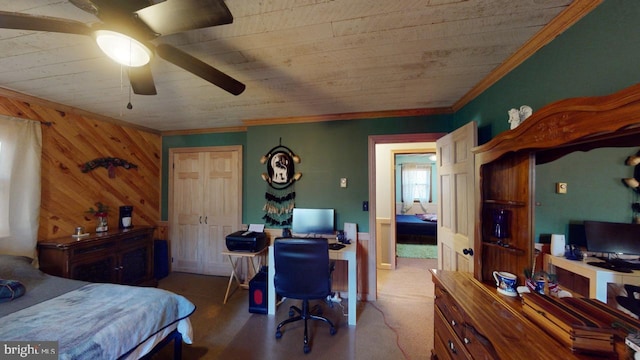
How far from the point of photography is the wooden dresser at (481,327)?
94 centimetres

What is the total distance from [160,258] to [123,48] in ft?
11.2

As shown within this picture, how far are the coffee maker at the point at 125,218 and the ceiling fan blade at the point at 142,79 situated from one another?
244 centimetres

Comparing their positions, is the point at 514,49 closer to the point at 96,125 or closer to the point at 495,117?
A: the point at 495,117

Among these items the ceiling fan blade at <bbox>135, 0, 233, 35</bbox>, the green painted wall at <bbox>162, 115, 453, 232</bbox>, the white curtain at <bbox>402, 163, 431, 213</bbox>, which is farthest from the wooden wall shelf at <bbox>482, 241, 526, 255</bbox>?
the white curtain at <bbox>402, 163, 431, 213</bbox>

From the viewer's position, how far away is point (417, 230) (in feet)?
17.2

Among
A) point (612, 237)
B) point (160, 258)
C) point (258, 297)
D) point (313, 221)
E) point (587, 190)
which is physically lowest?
point (258, 297)

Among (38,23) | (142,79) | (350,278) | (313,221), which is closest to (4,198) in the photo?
(142,79)

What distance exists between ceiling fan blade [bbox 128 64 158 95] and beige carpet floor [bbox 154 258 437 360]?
2.17m

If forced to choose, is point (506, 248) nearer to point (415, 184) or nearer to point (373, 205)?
point (373, 205)

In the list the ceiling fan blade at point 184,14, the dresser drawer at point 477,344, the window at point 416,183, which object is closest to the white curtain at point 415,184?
the window at point 416,183

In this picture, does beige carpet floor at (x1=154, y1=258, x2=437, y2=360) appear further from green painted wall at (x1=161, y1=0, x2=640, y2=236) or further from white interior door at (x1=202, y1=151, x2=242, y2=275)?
green painted wall at (x1=161, y1=0, x2=640, y2=236)

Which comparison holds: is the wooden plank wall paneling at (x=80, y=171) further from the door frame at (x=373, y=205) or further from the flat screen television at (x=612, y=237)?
the flat screen television at (x=612, y=237)

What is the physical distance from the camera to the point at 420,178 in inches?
267

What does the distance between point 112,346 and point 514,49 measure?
10.3 ft
